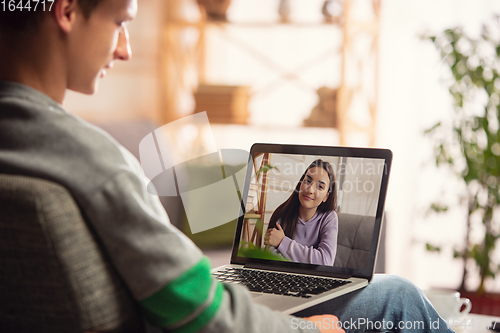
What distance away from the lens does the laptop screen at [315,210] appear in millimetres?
874

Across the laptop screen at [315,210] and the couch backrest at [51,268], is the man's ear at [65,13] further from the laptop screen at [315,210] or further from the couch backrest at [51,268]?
the laptop screen at [315,210]

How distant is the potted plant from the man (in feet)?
6.93

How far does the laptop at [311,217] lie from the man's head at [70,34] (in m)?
0.43

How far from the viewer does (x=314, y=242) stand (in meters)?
0.89

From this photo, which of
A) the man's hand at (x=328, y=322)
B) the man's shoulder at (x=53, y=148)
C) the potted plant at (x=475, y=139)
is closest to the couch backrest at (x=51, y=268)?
the man's shoulder at (x=53, y=148)

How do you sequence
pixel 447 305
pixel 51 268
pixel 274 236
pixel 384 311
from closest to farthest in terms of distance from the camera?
pixel 51 268 < pixel 384 311 < pixel 274 236 < pixel 447 305

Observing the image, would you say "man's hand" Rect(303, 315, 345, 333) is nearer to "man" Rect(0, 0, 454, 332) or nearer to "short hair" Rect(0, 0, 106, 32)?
"man" Rect(0, 0, 454, 332)

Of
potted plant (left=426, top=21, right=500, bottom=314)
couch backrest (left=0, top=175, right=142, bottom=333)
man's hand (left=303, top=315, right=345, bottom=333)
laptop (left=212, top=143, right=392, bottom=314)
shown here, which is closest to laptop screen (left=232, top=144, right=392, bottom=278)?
laptop (left=212, top=143, right=392, bottom=314)

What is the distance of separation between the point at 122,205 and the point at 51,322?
0.43 feet

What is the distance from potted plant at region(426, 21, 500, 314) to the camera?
91.9 inches

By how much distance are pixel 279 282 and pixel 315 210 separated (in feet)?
0.53

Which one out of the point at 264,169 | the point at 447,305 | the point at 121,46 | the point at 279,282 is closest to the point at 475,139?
the point at 447,305

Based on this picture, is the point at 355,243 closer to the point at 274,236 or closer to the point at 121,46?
the point at 274,236

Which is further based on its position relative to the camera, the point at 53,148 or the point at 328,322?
the point at 328,322
